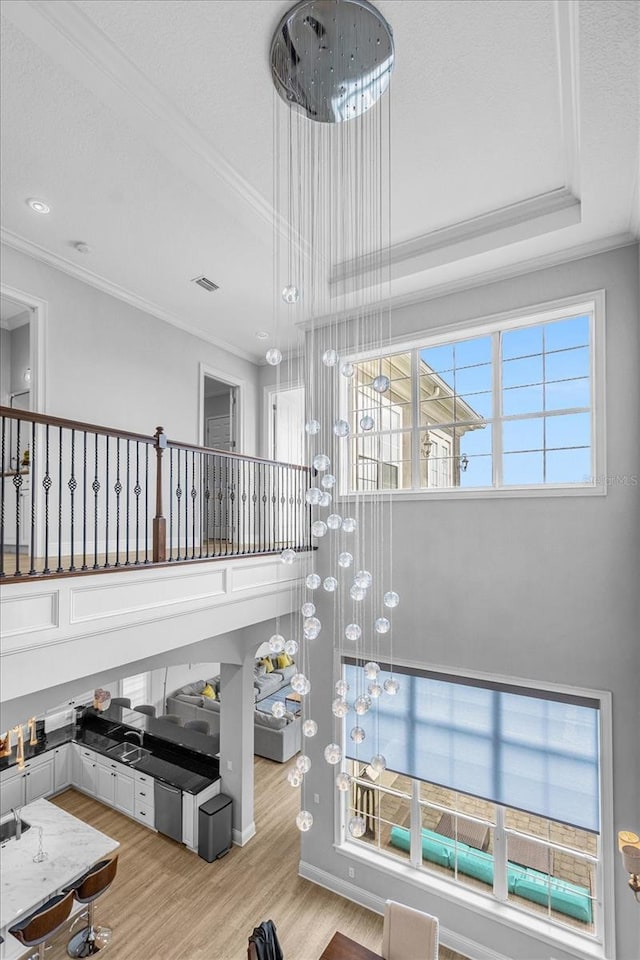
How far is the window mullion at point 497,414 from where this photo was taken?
4.41m

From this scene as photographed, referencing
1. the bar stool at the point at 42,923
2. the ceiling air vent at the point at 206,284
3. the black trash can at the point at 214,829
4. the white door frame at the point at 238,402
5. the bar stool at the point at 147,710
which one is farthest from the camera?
the bar stool at the point at 147,710

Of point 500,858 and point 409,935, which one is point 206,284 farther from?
point 500,858

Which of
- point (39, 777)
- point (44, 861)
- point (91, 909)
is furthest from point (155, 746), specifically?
point (91, 909)

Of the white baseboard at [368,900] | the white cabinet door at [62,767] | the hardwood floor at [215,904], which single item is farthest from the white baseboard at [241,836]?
the white cabinet door at [62,767]

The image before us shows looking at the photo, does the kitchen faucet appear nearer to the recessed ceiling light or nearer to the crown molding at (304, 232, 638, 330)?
the crown molding at (304, 232, 638, 330)

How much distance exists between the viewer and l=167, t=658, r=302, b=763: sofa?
809 cm

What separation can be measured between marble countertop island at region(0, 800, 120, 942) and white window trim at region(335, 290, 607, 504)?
4401 millimetres

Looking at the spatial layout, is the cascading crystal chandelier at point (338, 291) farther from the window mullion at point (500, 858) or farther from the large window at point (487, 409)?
the window mullion at point (500, 858)

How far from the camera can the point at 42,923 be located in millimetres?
4145

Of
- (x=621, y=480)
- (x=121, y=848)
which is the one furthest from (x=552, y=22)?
(x=121, y=848)

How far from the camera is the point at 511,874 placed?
4.25 meters

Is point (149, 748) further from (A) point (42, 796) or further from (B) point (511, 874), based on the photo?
(B) point (511, 874)

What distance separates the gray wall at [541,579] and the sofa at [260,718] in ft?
10.7

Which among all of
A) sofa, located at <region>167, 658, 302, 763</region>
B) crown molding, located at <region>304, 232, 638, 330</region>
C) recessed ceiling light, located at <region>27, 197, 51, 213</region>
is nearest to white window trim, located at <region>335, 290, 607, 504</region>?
crown molding, located at <region>304, 232, 638, 330</region>
